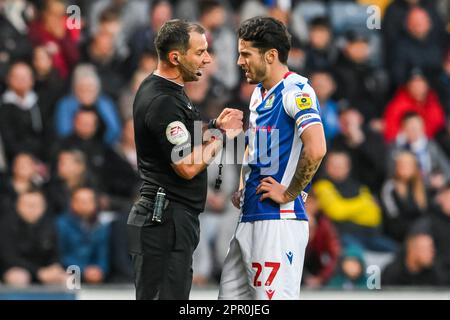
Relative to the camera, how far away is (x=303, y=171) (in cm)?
676

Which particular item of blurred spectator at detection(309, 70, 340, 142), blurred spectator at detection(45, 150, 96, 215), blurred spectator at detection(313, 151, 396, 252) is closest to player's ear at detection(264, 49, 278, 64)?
blurred spectator at detection(45, 150, 96, 215)

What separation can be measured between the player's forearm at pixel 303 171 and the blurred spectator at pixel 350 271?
164 inches

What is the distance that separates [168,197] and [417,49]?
22.1 ft

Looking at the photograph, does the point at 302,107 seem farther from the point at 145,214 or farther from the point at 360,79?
the point at 360,79

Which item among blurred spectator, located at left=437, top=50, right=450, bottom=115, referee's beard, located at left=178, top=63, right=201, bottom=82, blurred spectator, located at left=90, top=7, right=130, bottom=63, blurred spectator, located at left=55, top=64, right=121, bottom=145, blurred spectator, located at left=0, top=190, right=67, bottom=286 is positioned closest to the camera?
referee's beard, located at left=178, top=63, right=201, bottom=82

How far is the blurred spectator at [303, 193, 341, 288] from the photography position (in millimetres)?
11062

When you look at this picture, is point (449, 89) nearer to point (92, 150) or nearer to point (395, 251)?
point (395, 251)

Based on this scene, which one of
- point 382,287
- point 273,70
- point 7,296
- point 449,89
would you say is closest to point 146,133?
point 273,70

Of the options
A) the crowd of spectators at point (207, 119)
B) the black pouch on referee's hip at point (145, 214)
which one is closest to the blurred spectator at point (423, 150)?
the crowd of spectators at point (207, 119)

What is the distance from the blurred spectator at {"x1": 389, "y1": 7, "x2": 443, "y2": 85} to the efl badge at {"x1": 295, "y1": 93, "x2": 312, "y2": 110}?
623cm

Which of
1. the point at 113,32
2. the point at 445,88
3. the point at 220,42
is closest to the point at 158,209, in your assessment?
the point at 113,32

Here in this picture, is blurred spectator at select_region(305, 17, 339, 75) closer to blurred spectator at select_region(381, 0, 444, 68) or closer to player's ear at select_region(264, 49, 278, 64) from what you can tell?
blurred spectator at select_region(381, 0, 444, 68)

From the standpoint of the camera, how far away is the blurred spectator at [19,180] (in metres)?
10.8

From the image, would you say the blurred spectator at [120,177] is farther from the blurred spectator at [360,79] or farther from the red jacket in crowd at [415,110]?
the red jacket in crowd at [415,110]
